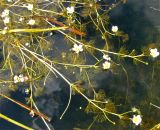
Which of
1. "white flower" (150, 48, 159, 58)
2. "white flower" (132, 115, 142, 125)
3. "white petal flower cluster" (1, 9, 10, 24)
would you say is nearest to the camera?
"white flower" (132, 115, 142, 125)

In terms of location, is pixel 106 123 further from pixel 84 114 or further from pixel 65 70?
pixel 65 70

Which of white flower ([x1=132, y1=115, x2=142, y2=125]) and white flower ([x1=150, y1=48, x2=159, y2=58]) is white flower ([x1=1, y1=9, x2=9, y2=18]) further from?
white flower ([x1=132, y1=115, x2=142, y2=125])

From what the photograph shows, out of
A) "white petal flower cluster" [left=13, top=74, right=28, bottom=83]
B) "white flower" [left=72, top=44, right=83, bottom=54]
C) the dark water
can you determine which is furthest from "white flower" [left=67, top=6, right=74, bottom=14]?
A: "white petal flower cluster" [left=13, top=74, right=28, bottom=83]

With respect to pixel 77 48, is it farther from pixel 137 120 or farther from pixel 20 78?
pixel 137 120

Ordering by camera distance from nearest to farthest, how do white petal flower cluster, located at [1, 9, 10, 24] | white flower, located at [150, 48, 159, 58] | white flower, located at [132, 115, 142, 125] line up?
white flower, located at [132, 115, 142, 125]
white flower, located at [150, 48, 159, 58]
white petal flower cluster, located at [1, 9, 10, 24]

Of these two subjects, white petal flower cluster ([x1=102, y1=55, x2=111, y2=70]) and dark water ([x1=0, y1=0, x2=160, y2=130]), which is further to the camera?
white petal flower cluster ([x1=102, y1=55, x2=111, y2=70])

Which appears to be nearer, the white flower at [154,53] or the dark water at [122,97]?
the dark water at [122,97]

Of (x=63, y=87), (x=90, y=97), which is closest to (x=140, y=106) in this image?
(x=90, y=97)

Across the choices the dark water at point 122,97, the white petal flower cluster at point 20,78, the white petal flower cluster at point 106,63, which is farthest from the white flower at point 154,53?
the white petal flower cluster at point 20,78

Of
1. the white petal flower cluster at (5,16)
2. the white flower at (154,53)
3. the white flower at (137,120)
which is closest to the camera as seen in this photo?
the white flower at (137,120)

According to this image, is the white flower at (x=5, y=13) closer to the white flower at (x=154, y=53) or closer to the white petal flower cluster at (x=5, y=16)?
→ the white petal flower cluster at (x=5, y=16)

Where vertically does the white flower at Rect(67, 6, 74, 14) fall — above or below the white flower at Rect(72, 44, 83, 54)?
above

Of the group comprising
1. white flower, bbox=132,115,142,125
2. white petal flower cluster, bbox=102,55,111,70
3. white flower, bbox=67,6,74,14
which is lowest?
white flower, bbox=132,115,142,125
